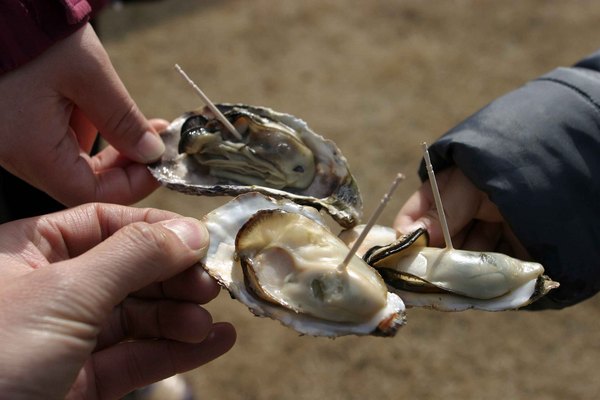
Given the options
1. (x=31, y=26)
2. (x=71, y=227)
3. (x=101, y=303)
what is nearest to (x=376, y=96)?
(x=31, y=26)

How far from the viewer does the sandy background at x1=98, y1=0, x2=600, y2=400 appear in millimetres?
3074

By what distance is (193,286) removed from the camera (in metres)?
1.65

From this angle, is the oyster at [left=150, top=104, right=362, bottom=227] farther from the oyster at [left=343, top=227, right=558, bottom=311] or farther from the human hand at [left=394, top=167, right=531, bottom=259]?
the oyster at [left=343, top=227, right=558, bottom=311]

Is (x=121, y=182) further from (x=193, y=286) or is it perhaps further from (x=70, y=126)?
(x=193, y=286)

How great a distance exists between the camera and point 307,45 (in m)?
5.16

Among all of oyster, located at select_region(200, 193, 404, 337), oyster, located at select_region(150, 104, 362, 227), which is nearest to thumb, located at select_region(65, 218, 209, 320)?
oyster, located at select_region(200, 193, 404, 337)

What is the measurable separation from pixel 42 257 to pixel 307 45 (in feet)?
12.5

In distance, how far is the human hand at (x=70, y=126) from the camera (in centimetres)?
188

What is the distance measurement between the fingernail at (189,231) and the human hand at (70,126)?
55cm

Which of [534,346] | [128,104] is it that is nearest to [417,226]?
[128,104]

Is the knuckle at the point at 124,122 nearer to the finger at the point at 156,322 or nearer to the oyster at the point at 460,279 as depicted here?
the finger at the point at 156,322

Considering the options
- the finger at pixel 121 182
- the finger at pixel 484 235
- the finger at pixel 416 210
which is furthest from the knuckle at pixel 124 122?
the finger at pixel 484 235

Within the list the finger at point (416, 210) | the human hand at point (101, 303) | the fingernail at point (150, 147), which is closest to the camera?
the human hand at point (101, 303)

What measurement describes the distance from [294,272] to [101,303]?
1.58 feet
